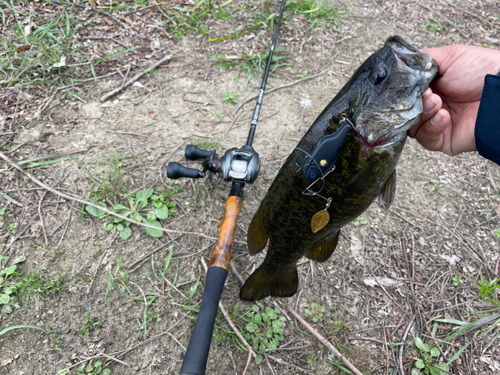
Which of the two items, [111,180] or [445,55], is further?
[111,180]

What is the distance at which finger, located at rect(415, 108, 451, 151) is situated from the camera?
76.0 inches

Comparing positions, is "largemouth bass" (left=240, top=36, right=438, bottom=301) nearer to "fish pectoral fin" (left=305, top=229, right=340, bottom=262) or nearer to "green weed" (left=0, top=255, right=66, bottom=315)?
"fish pectoral fin" (left=305, top=229, right=340, bottom=262)

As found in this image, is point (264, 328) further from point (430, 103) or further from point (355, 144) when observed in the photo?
point (430, 103)

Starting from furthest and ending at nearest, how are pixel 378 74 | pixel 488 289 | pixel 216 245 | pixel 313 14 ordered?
pixel 313 14
pixel 488 289
pixel 216 245
pixel 378 74

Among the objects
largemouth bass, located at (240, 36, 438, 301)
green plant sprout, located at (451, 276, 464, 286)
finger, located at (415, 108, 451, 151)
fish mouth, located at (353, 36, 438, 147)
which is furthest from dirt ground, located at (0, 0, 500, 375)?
fish mouth, located at (353, 36, 438, 147)

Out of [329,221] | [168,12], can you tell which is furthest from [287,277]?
[168,12]

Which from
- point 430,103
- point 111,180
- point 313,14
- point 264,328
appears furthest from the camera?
point 313,14

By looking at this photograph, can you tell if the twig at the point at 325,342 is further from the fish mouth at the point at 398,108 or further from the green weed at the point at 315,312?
the fish mouth at the point at 398,108

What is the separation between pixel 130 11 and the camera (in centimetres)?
399

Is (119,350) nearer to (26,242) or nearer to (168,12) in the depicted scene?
(26,242)

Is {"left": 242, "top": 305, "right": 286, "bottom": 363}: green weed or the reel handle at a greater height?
the reel handle

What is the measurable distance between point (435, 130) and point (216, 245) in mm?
1692

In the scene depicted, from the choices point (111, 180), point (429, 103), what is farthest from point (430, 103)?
point (111, 180)

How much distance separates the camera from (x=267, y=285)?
2.18 meters
